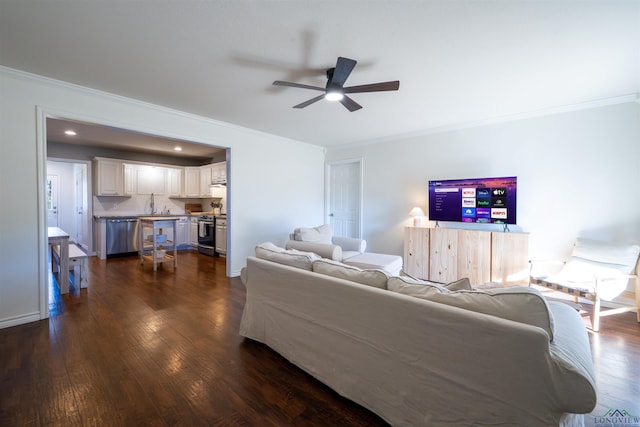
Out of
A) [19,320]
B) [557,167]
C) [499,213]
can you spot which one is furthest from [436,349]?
[19,320]

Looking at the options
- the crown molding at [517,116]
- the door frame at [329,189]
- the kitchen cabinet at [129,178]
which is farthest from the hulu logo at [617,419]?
the kitchen cabinet at [129,178]

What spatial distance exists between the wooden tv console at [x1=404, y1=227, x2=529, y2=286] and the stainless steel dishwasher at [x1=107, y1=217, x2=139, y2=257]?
5977 mm

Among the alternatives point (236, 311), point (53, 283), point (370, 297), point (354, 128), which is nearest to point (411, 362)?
point (370, 297)

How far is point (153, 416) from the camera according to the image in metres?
1.48

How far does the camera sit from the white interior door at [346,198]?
5574 mm

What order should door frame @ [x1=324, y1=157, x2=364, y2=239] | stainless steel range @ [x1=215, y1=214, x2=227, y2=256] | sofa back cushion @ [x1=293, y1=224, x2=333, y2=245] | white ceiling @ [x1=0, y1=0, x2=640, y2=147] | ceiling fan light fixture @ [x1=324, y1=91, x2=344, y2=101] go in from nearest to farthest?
white ceiling @ [x1=0, y1=0, x2=640, y2=147] < ceiling fan light fixture @ [x1=324, y1=91, x2=344, y2=101] < sofa back cushion @ [x1=293, y1=224, x2=333, y2=245] < door frame @ [x1=324, y1=157, x2=364, y2=239] < stainless steel range @ [x1=215, y1=214, x2=227, y2=256]

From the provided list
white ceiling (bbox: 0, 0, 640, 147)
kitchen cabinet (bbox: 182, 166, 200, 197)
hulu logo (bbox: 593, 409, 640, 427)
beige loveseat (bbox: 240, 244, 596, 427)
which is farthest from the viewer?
kitchen cabinet (bbox: 182, 166, 200, 197)

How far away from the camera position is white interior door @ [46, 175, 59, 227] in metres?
6.36

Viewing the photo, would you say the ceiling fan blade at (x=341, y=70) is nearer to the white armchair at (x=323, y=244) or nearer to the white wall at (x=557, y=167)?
the white armchair at (x=323, y=244)

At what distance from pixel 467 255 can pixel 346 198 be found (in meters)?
2.71

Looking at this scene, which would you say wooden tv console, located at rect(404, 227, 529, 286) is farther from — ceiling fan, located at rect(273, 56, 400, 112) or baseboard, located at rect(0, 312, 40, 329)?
baseboard, located at rect(0, 312, 40, 329)

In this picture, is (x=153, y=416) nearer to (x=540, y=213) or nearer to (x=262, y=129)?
(x=262, y=129)

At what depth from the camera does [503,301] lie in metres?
1.20

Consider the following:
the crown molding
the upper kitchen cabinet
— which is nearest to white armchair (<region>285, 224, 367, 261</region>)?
the crown molding
